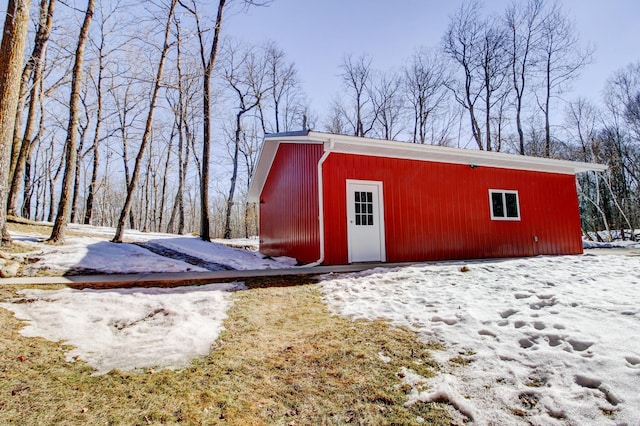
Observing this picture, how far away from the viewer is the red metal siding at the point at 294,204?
7.13 m

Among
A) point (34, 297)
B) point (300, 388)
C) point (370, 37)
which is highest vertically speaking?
point (370, 37)

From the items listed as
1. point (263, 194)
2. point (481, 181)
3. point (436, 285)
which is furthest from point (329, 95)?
point (436, 285)

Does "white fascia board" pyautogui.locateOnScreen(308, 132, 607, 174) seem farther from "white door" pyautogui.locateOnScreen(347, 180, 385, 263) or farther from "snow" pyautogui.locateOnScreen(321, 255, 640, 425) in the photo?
"snow" pyautogui.locateOnScreen(321, 255, 640, 425)

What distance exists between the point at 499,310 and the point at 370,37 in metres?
12.6

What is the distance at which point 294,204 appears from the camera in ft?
28.0

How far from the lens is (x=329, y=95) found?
23359mm

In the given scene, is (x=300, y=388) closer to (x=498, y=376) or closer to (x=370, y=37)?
(x=498, y=376)

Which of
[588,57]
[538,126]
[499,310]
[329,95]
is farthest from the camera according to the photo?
[329,95]

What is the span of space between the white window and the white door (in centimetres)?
357

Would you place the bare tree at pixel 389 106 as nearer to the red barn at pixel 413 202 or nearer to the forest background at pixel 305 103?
the forest background at pixel 305 103

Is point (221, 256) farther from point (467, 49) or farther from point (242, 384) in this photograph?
point (467, 49)

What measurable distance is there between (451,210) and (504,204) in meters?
1.90

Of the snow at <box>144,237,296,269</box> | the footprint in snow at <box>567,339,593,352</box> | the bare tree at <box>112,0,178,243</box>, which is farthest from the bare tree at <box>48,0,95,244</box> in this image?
the footprint in snow at <box>567,339,593,352</box>

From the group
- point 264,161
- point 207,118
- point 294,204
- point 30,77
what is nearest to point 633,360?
point 294,204
